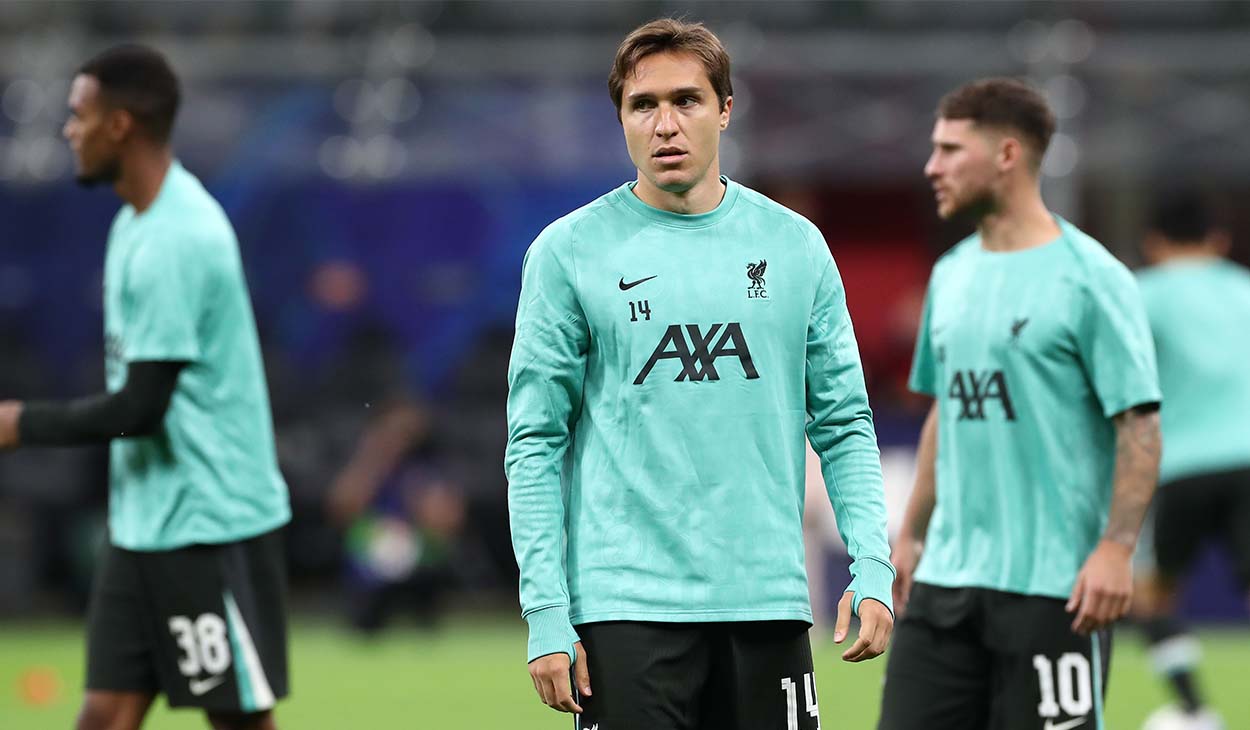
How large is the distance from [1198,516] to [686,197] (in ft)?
15.8

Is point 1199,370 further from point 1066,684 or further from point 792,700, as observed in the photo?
point 792,700

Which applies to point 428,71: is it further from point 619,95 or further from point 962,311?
point 619,95

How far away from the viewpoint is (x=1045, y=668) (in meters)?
5.23

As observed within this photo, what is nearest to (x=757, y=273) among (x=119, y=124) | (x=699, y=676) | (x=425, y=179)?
(x=699, y=676)

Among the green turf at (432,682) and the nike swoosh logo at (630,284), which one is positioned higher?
the nike swoosh logo at (630,284)

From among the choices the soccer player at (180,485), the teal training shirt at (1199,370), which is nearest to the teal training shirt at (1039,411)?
the soccer player at (180,485)

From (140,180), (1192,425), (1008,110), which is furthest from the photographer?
(1192,425)

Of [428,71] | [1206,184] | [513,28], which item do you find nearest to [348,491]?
[428,71]

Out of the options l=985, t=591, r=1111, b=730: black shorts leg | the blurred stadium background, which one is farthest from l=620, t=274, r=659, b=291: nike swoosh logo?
the blurred stadium background

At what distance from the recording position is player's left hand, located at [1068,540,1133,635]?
5.08m

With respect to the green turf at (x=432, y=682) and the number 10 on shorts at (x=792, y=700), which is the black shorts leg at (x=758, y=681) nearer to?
the number 10 on shorts at (x=792, y=700)

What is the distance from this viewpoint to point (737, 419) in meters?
4.04

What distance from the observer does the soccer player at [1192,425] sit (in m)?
8.24

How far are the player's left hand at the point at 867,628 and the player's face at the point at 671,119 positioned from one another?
0.97 m
